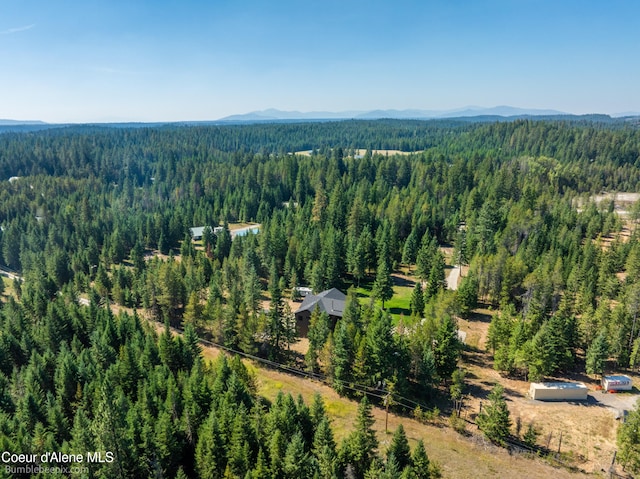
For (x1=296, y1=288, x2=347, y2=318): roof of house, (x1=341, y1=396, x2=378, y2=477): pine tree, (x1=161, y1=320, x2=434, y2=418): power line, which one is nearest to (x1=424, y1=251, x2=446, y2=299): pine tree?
Answer: (x1=296, y1=288, x2=347, y2=318): roof of house

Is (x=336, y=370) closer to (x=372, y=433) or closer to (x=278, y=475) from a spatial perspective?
(x=372, y=433)

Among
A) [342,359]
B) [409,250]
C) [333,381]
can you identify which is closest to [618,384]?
[342,359]

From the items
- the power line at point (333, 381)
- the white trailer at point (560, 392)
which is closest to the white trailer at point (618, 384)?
the white trailer at point (560, 392)

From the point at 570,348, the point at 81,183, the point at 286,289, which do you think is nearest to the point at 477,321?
the point at 570,348

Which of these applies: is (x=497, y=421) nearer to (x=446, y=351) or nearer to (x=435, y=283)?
(x=446, y=351)

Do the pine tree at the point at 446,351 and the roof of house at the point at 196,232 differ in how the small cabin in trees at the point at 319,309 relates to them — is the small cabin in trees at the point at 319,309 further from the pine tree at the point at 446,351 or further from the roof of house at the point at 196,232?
the roof of house at the point at 196,232

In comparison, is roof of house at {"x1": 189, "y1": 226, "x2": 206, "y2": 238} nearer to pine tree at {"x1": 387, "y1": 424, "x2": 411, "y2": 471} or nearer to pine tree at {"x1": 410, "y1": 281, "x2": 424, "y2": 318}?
pine tree at {"x1": 410, "y1": 281, "x2": 424, "y2": 318}

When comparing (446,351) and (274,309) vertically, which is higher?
(274,309)
